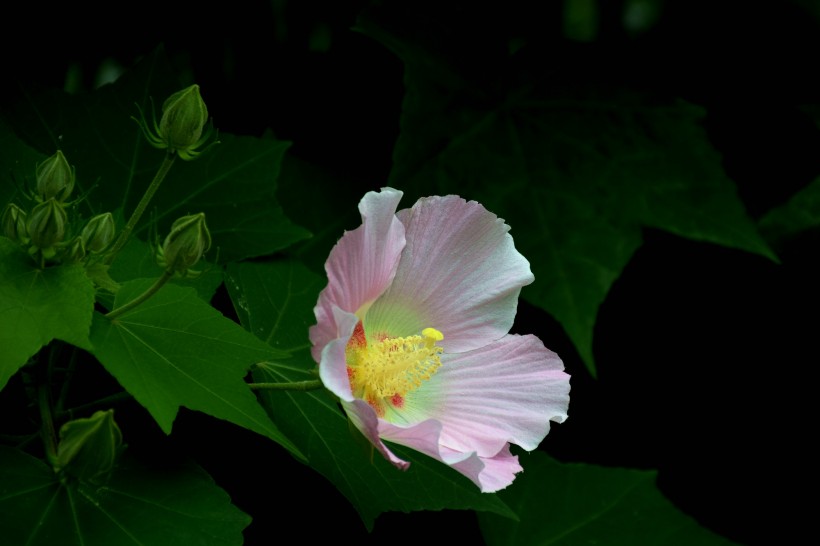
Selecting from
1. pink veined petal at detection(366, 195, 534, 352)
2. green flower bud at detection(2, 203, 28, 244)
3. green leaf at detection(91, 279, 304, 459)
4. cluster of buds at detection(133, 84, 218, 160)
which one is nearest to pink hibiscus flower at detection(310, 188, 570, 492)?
pink veined petal at detection(366, 195, 534, 352)

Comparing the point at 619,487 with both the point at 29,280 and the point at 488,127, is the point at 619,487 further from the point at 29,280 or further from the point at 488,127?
the point at 29,280

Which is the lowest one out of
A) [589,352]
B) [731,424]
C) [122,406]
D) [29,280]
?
[731,424]

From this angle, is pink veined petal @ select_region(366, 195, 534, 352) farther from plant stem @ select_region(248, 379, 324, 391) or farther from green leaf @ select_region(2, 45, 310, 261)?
green leaf @ select_region(2, 45, 310, 261)

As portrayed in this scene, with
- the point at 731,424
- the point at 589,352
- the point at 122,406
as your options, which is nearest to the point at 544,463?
the point at 589,352

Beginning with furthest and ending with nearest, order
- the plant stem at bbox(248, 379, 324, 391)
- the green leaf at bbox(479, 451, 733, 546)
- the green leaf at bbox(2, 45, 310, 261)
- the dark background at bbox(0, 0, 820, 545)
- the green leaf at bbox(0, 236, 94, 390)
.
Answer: the dark background at bbox(0, 0, 820, 545) < the green leaf at bbox(479, 451, 733, 546) < the green leaf at bbox(2, 45, 310, 261) < the plant stem at bbox(248, 379, 324, 391) < the green leaf at bbox(0, 236, 94, 390)

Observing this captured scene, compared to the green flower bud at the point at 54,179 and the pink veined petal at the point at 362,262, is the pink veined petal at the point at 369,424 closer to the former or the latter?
the pink veined petal at the point at 362,262

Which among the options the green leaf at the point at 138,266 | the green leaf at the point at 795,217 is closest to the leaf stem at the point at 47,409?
the green leaf at the point at 138,266

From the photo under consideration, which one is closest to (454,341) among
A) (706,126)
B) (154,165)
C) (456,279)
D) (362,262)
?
Answer: (456,279)
